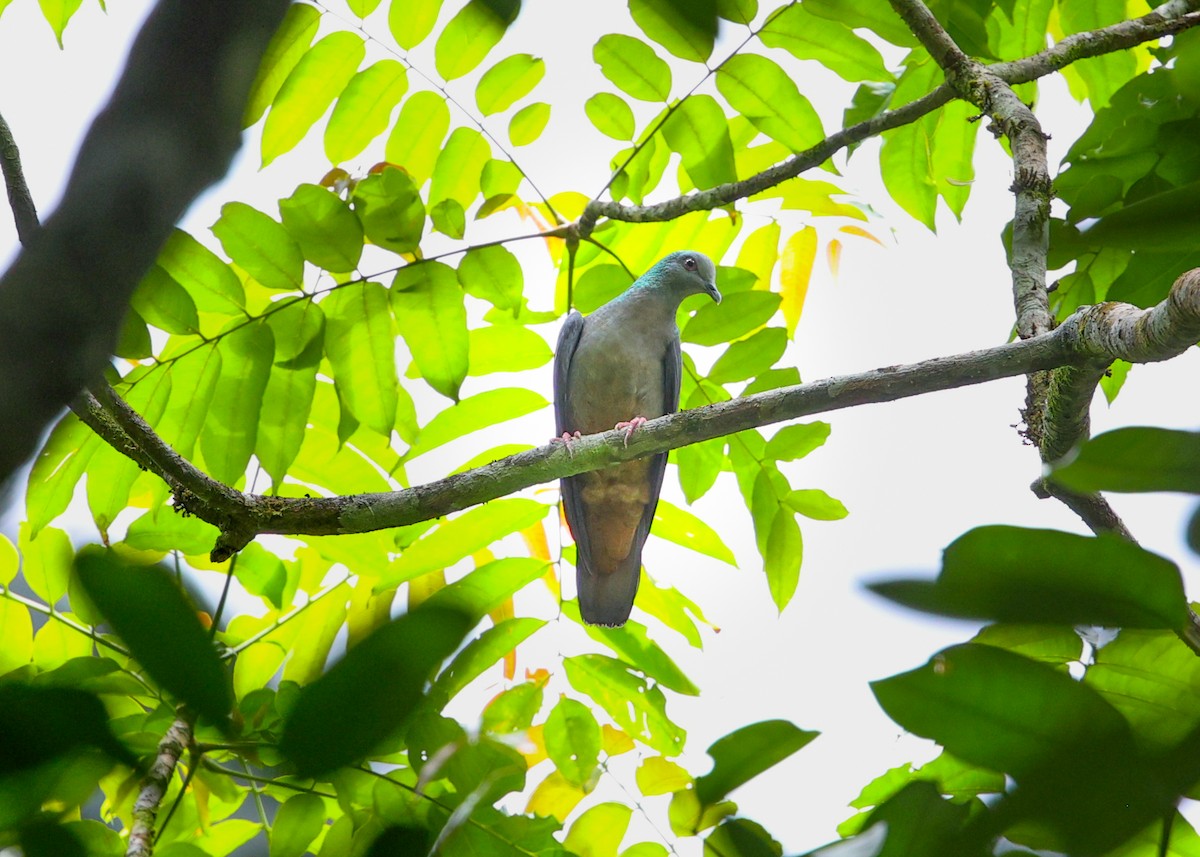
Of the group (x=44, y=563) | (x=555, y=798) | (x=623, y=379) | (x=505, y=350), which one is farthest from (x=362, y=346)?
(x=623, y=379)

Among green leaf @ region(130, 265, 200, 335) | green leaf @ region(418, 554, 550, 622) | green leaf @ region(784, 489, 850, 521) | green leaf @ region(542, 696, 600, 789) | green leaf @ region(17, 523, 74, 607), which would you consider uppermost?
green leaf @ region(130, 265, 200, 335)

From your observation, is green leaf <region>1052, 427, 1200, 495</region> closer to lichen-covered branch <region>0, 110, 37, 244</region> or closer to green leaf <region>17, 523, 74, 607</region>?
lichen-covered branch <region>0, 110, 37, 244</region>

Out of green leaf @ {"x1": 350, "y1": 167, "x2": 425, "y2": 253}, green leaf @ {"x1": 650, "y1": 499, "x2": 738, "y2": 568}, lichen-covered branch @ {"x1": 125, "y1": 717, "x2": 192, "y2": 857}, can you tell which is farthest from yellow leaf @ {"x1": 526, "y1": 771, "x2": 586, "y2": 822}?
green leaf @ {"x1": 350, "y1": 167, "x2": 425, "y2": 253}

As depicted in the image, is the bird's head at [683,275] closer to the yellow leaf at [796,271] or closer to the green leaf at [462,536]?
the yellow leaf at [796,271]

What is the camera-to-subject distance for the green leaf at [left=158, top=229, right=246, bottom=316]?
3332 mm

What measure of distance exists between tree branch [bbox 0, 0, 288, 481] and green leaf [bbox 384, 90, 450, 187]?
3142 millimetres

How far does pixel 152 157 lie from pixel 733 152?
330 cm

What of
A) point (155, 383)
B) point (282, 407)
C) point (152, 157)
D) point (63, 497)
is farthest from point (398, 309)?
point (152, 157)

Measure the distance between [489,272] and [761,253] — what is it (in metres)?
1.32

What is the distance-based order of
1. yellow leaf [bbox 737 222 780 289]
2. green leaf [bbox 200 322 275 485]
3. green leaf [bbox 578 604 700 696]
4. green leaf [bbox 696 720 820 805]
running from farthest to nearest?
yellow leaf [bbox 737 222 780 289] < green leaf [bbox 578 604 700 696] < green leaf [bbox 200 322 275 485] < green leaf [bbox 696 720 820 805]

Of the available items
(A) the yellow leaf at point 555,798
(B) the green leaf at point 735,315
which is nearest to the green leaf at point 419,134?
(B) the green leaf at point 735,315

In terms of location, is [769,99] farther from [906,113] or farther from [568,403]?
[568,403]

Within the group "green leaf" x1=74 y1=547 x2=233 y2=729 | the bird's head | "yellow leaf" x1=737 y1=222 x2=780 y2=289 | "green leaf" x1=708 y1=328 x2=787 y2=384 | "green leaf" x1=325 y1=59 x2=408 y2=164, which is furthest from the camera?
the bird's head

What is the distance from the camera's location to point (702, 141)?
149 inches
